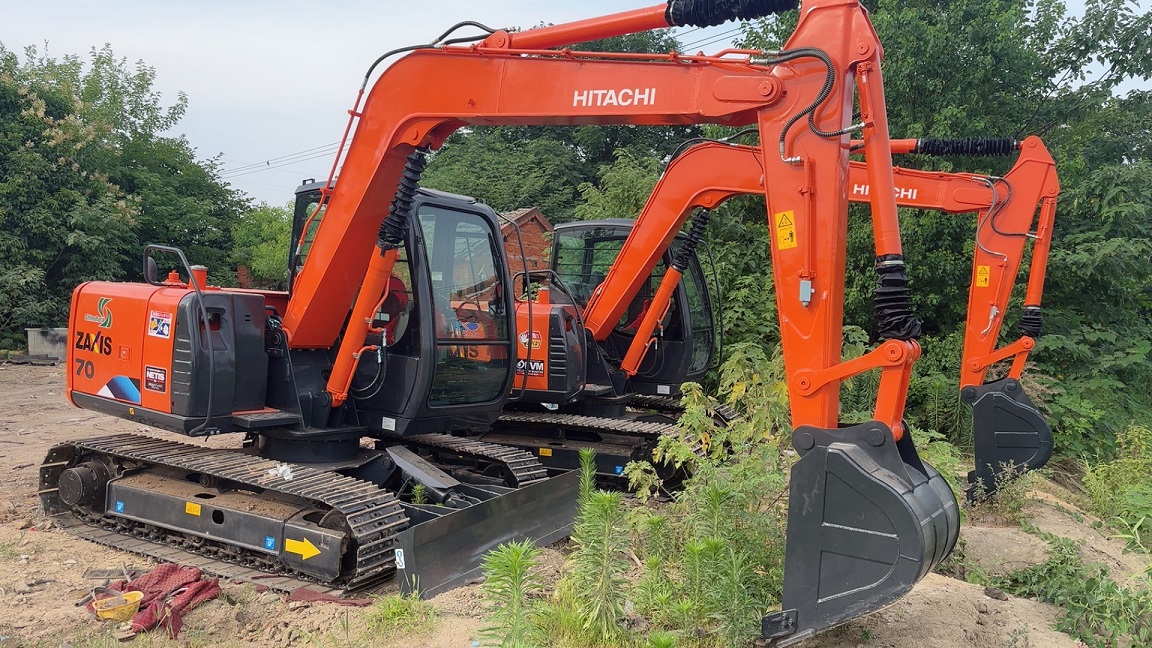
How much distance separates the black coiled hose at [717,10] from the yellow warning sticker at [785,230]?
928mm

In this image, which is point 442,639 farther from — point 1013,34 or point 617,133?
point 617,133

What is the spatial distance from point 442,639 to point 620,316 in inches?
170

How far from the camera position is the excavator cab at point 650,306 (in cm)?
802

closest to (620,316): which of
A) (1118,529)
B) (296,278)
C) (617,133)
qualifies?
(296,278)

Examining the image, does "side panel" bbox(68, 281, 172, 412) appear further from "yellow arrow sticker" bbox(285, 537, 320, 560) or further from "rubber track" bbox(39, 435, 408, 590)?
"yellow arrow sticker" bbox(285, 537, 320, 560)

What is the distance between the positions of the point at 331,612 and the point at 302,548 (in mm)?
557

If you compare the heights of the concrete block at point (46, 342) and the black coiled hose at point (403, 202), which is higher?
the black coiled hose at point (403, 202)

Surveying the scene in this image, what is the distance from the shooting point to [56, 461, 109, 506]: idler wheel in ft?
19.3

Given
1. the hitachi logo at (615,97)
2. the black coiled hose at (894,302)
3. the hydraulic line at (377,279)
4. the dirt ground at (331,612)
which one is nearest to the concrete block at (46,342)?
the dirt ground at (331,612)

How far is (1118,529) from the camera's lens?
659 cm

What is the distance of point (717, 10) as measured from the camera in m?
3.84

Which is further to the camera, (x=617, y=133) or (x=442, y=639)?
(x=617, y=133)

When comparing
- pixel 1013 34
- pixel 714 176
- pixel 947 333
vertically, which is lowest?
pixel 947 333

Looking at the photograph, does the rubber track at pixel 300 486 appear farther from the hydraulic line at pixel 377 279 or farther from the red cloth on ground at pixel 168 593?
the hydraulic line at pixel 377 279
